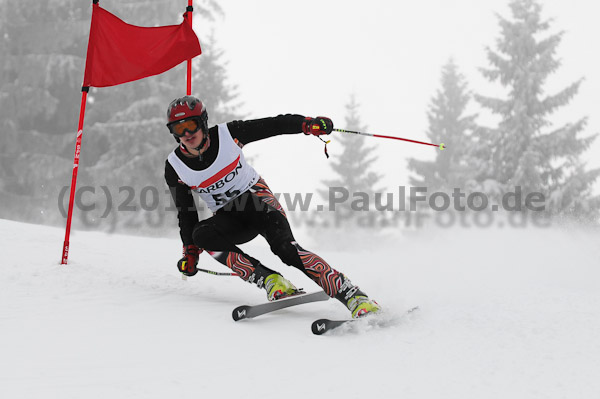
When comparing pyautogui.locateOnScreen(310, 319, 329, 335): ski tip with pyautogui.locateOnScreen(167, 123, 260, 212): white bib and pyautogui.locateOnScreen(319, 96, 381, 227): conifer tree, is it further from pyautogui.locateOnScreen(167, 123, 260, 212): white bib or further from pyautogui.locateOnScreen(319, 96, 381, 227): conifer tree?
pyautogui.locateOnScreen(319, 96, 381, 227): conifer tree

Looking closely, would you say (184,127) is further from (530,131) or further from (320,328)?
(530,131)

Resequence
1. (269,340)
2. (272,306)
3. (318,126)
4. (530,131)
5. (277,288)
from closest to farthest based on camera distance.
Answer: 1. (269,340)
2. (272,306)
3. (277,288)
4. (318,126)
5. (530,131)

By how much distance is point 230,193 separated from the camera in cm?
387

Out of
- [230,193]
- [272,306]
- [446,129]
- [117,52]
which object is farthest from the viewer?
[446,129]

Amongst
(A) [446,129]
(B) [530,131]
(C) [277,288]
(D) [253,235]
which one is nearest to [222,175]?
(D) [253,235]

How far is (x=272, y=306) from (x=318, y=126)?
134cm

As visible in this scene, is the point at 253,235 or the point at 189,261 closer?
the point at 189,261

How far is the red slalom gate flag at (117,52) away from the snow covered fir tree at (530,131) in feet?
47.7

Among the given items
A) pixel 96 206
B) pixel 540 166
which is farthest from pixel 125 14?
pixel 540 166

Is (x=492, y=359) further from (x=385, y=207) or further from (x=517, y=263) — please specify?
(x=385, y=207)

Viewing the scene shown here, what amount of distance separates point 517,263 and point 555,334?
3.33 metres

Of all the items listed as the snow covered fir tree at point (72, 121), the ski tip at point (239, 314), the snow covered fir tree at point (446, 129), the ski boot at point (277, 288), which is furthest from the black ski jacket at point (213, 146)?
the snow covered fir tree at point (446, 129)

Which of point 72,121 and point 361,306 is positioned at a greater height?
point 72,121

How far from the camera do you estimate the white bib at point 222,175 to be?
378 centimetres
